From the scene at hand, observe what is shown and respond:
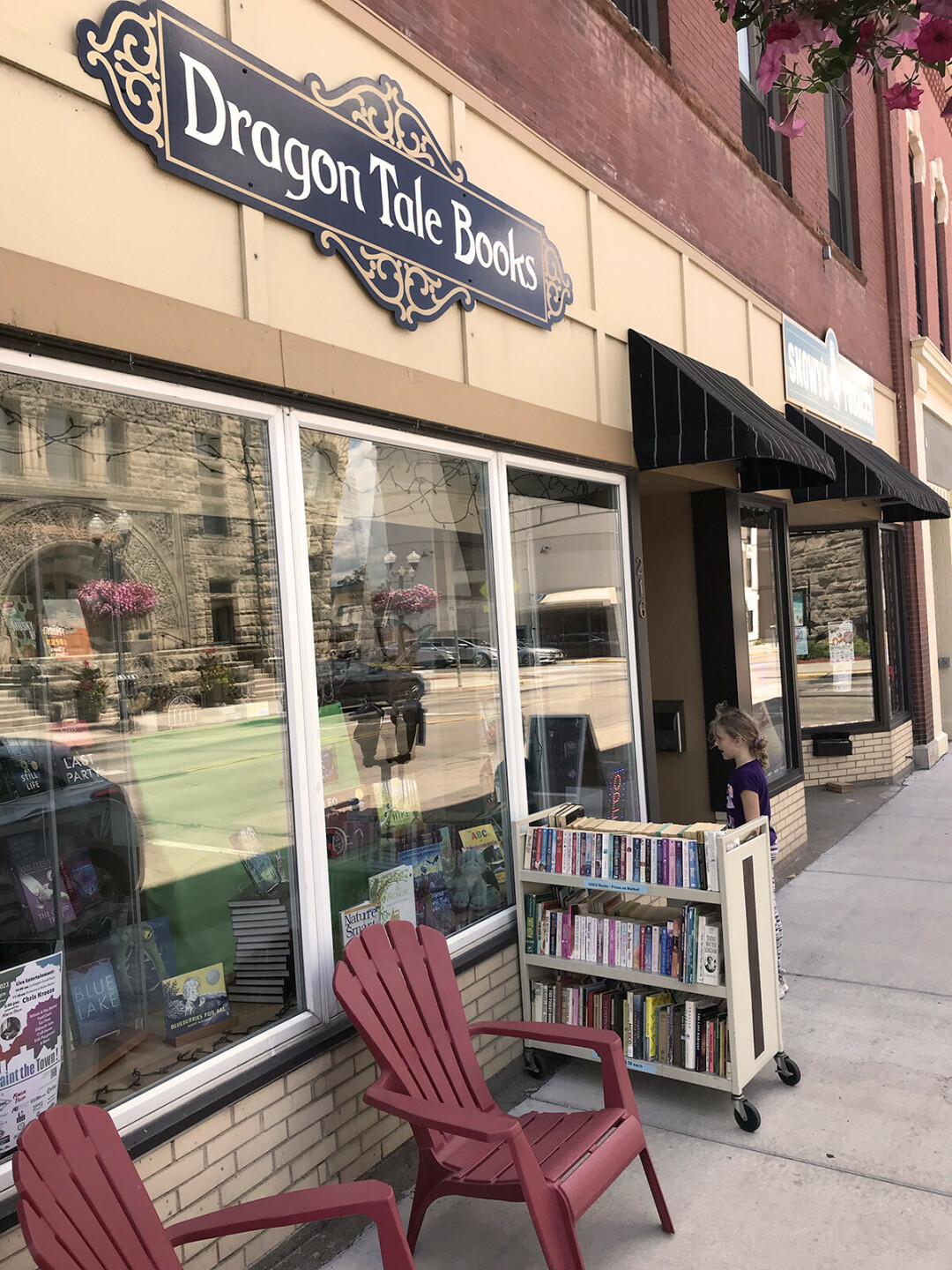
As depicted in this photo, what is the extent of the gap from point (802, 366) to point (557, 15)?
13.5ft

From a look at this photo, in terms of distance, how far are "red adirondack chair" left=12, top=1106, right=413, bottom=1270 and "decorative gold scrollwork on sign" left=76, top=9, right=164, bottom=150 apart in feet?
8.66

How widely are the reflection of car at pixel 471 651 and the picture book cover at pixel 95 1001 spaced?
6.58ft

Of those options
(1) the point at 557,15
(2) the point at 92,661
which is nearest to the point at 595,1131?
(2) the point at 92,661

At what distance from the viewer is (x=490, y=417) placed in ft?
14.7

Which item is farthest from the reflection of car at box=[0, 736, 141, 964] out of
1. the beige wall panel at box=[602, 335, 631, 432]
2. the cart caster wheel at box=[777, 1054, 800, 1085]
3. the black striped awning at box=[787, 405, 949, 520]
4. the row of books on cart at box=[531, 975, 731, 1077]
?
the black striped awning at box=[787, 405, 949, 520]

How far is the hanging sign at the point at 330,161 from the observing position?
2.97 m

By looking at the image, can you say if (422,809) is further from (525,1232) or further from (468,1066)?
(525,1232)

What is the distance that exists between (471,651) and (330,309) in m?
1.70

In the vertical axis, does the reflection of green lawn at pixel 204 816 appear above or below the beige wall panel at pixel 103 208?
below

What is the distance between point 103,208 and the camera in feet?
9.38

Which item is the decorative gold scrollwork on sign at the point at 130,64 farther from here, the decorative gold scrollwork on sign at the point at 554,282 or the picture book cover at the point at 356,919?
the picture book cover at the point at 356,919

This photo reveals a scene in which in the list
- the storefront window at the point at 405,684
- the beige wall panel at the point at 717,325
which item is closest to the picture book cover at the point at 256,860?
the storefront window at the point at 405,684

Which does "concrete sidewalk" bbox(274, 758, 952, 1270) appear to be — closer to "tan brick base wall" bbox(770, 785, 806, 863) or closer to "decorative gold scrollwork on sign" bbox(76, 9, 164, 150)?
"tan brick base wall" bbox(770, 785, 806, 863)

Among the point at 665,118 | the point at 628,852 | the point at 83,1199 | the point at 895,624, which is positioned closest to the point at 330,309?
the point at 628,852
